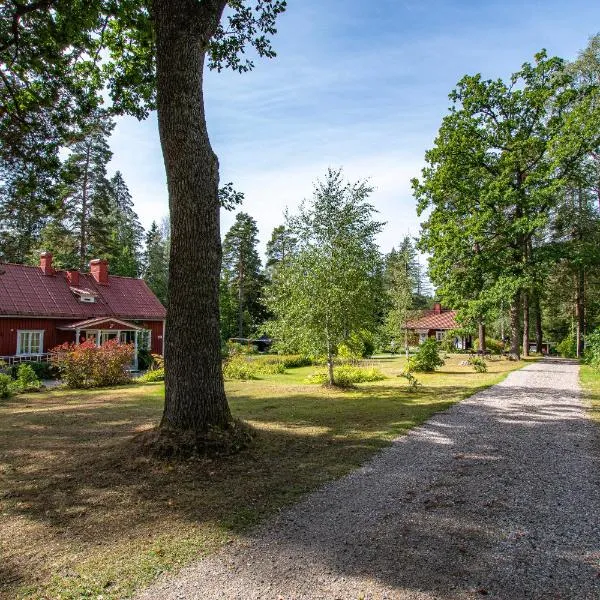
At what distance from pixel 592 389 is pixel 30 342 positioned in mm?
24625

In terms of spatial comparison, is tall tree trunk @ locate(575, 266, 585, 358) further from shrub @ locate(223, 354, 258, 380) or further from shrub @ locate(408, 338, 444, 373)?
shrub @ locate(223, 354, 258, 380)

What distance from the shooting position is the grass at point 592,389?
31.1ft

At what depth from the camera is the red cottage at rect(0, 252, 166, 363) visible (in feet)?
73.4

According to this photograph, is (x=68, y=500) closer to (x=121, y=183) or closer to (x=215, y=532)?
(x=215, y=532)

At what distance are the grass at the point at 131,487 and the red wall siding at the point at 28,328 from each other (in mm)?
13592

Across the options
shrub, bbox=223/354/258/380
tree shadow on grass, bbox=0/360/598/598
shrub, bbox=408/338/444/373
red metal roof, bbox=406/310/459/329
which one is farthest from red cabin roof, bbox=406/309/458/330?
tree shadow on grass, bbox=0/360/598/598

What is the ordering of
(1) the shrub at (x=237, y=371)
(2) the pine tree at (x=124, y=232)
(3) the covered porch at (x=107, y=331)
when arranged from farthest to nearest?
(2) the pine tree at (x=124, y=232), (3) the covered porch at (x=107, y=331), (1) the shrub at (x=237, y=371)

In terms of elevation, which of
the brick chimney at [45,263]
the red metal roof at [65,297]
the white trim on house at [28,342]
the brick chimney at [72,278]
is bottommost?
the white trim on house at [28,342]

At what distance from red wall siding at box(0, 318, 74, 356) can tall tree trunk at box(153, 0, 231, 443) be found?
1980 centimetres

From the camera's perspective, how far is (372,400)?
11672mm

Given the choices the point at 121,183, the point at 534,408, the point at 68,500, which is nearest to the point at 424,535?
the point at 68,500

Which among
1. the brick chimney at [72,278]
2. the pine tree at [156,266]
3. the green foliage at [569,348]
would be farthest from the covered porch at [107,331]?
the green foliage at [569,348]

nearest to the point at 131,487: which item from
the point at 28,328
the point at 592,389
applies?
the point at 592,389

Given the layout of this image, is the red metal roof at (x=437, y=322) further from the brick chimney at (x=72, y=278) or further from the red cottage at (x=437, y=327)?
the brick chimney at (x=72, y=278)
